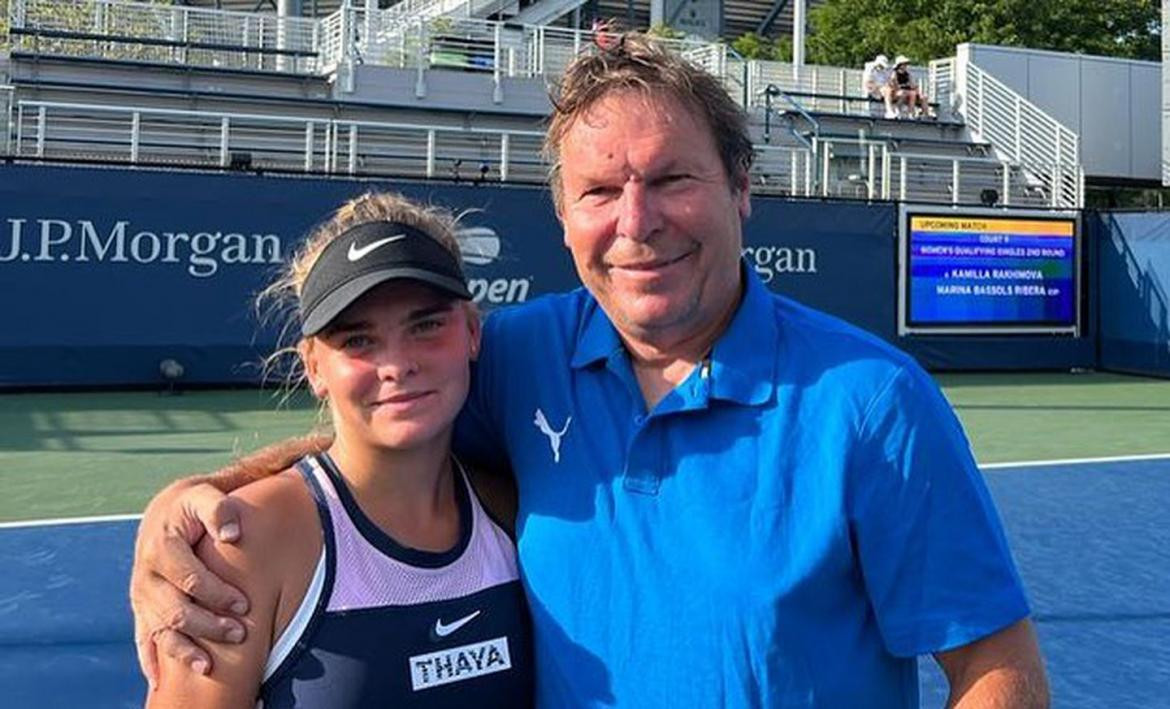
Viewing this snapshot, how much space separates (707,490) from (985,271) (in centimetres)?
1559

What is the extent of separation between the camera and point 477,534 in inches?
73.1

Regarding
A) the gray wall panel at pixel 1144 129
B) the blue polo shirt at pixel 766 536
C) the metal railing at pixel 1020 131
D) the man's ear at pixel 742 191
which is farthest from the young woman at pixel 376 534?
the gray wall panel at pixel 1144 129

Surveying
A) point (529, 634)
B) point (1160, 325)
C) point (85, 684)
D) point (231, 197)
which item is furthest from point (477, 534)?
point (1160, 325)

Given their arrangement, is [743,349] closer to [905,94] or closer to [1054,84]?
[905,94]

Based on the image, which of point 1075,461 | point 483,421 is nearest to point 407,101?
point 1075,461

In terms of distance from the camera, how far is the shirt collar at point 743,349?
1.68 m

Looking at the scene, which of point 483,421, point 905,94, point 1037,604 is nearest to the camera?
point 483,421

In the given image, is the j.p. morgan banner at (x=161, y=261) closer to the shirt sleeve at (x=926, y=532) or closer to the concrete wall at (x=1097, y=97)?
the shirt sleeve at (x=926, y=532)

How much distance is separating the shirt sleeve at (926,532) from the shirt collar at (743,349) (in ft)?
0.59

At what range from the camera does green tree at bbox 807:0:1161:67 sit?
1332 inches

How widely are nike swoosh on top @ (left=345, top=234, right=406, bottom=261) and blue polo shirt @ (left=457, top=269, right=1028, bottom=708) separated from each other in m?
0.41

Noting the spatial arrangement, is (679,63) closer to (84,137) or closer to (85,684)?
(85,684)

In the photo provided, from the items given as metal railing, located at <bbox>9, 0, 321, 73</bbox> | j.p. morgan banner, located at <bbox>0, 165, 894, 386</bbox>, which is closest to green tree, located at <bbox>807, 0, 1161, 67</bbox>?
metal railing, located at <bbox>9, 0, 321, 73</bbox>

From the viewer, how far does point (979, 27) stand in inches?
1328
